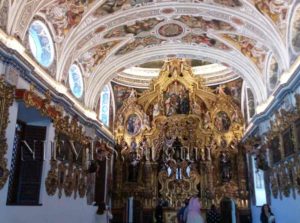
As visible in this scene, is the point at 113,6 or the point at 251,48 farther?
the point at 251,48

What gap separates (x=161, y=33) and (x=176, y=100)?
6867mm

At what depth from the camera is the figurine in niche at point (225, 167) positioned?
19.6m

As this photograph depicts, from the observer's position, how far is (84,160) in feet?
46.7

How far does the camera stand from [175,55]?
1667 cm

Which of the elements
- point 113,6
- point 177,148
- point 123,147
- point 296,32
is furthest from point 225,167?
point 113,6

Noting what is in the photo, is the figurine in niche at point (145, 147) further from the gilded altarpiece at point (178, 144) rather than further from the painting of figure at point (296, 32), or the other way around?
the painting of figure at point (296, 32)

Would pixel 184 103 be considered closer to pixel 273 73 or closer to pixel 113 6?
pixel 273 73

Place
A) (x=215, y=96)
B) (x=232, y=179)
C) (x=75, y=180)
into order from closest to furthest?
(x=75, y=180) → (x=232, y=179) → (x=215, y=96)

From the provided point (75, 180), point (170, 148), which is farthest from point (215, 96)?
point (75, 180)

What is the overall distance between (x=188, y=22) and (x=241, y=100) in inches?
318

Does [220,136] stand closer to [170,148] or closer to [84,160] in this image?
[170,148]

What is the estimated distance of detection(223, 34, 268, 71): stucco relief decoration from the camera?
1434 centimetres

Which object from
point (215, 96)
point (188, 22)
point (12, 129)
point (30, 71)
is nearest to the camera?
point (12, 129)

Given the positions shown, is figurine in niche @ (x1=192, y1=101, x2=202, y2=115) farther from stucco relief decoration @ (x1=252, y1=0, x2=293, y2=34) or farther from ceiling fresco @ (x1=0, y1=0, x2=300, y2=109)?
stucco relief decoration @ (x1=252, y1=0, x2=293, y2=34)
